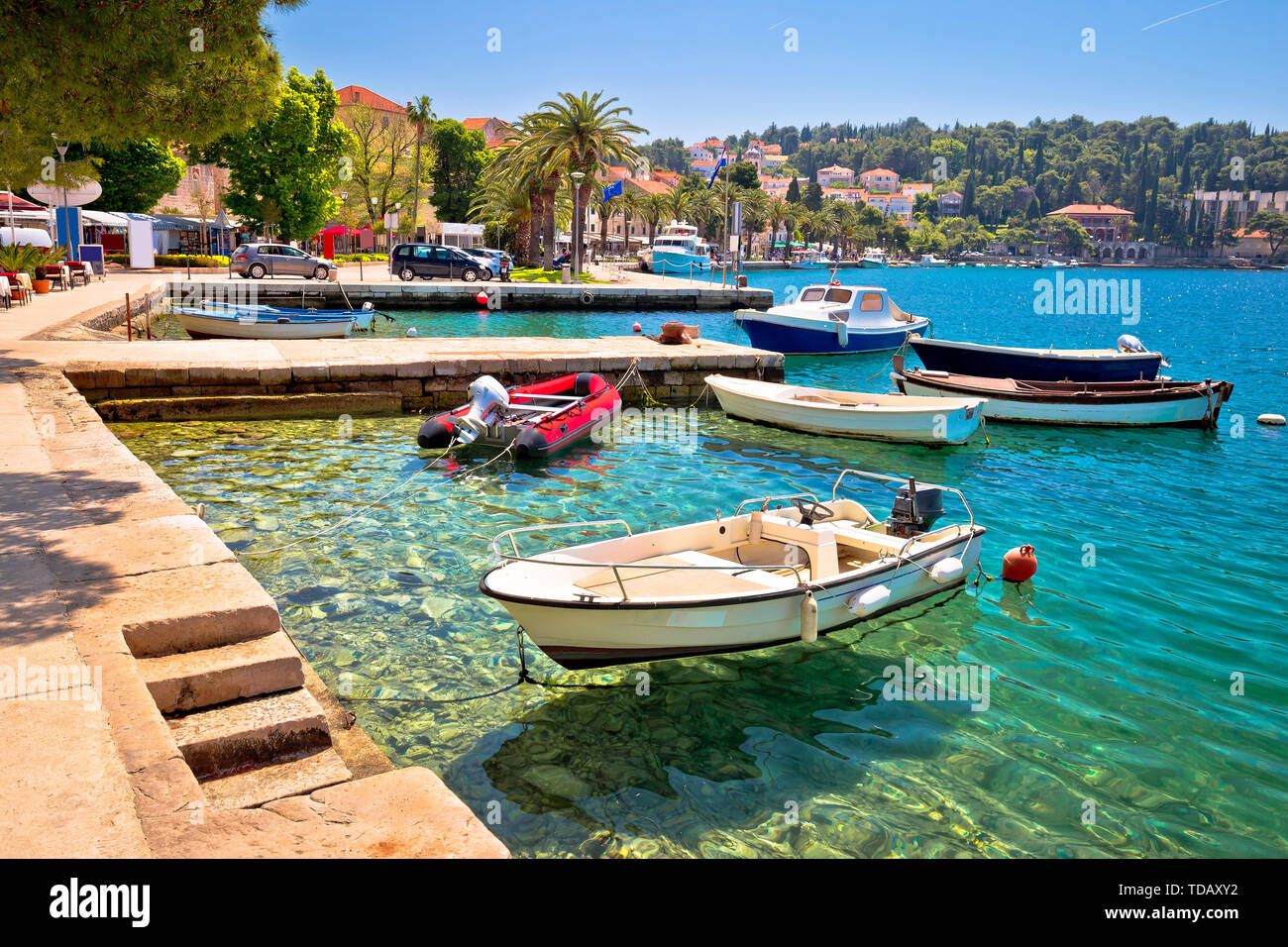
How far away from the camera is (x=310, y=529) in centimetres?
979

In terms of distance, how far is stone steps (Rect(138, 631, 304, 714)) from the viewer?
184 inches

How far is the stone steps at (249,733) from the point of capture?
4.42 m

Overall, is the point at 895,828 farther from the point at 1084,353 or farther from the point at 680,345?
the point at 1084,353

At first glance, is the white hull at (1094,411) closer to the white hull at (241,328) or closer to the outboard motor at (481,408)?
the outboard motor at (481,408)

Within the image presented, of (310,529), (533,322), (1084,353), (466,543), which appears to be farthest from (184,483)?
(533,322)

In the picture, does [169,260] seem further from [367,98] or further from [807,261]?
[807,261]

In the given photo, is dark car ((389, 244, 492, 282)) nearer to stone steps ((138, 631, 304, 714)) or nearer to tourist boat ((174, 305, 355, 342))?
tourist boat ((174, 305, 355, 342))

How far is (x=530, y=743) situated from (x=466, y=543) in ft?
13.3

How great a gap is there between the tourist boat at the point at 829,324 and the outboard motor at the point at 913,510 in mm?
18209

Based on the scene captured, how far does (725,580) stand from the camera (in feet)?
22.8

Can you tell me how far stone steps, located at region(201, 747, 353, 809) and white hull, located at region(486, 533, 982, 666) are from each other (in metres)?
1.76

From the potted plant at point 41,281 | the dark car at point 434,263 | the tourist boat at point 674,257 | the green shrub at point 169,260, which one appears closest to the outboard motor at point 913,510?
the potted plant at point 41,281

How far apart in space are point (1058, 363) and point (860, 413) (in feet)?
27.1

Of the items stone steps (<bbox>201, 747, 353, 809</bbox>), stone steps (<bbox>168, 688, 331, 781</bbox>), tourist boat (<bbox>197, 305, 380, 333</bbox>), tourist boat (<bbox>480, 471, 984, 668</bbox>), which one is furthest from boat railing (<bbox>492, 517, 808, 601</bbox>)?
tourist boat (<bbox>197, 305, 380, 333</bbox>)
